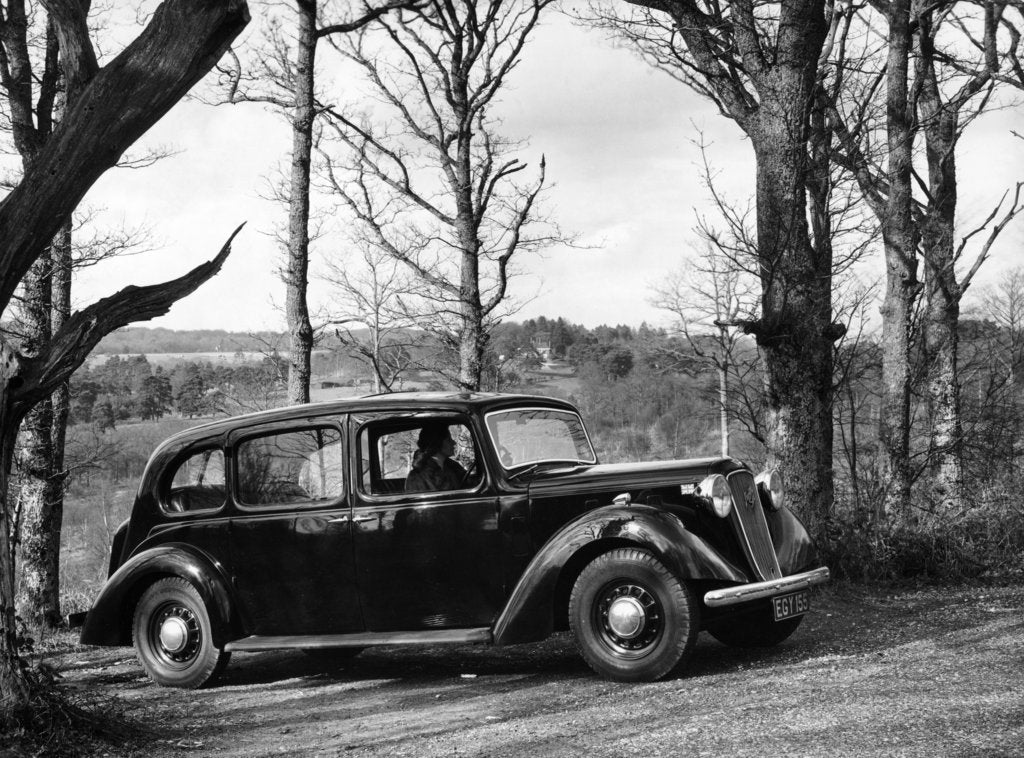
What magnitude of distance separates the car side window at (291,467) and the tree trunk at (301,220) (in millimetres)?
4769

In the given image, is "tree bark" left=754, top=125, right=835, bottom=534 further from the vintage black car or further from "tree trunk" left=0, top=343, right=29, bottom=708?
"tree trunk" left=0, top=343, right=29, bottom=708

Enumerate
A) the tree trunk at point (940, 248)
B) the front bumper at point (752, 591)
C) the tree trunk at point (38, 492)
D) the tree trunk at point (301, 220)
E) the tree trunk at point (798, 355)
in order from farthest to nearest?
the tree trunk at point (940, 248)
the tree trunk at point (301, 220)
the tree trunk at point (38, 492)
the tree trunk at point (798, 355)
the front bumper at point (752, 591)

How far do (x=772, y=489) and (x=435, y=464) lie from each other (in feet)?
7.66

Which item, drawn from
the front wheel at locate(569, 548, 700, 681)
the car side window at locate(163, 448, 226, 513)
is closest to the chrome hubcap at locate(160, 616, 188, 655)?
the car side window at locate(163, 448, 226, 513)

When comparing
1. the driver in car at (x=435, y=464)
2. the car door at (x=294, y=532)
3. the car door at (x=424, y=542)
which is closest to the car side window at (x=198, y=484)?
the car door at (x=294, y=532)

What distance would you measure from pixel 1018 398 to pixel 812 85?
537 cm

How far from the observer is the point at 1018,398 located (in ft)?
41.8

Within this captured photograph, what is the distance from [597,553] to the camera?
20.2ft

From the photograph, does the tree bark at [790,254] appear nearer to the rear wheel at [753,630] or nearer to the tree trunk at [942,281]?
the rear wheel at [753,630]

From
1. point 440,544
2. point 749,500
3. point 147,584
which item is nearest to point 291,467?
point 440,544

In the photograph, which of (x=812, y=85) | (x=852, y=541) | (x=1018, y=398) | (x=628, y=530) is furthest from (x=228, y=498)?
(x=1018, y=398)

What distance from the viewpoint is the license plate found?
6.17m

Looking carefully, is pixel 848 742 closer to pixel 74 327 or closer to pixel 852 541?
pixel 74 327

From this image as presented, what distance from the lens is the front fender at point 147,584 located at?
6.99 metres
